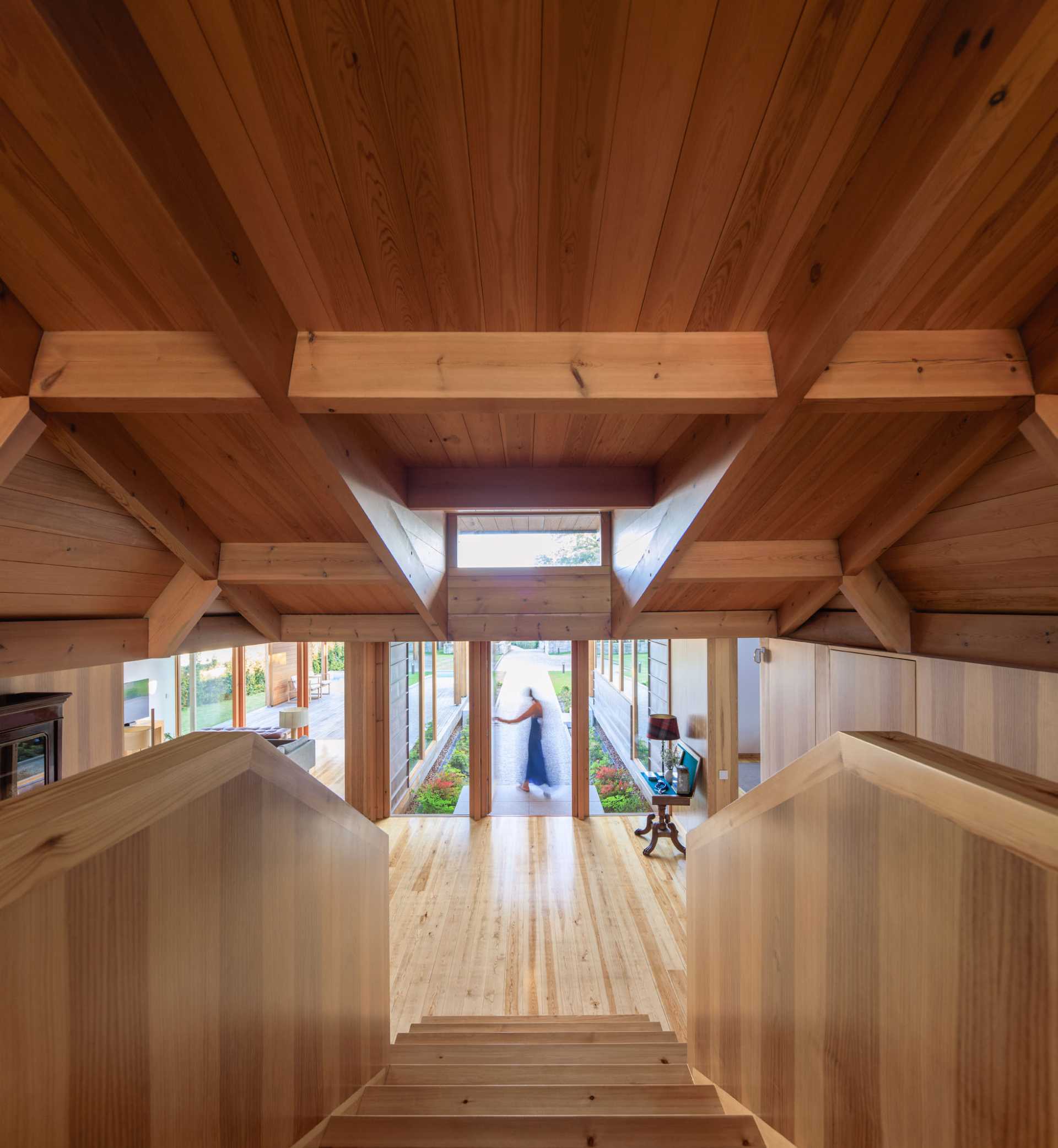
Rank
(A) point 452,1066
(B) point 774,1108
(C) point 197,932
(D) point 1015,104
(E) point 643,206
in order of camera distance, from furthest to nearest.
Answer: (A) point 452,1066 < (E) point 643,206 < (B) point 774,1108 < (D) point 1015,104 < (C) point 197,932

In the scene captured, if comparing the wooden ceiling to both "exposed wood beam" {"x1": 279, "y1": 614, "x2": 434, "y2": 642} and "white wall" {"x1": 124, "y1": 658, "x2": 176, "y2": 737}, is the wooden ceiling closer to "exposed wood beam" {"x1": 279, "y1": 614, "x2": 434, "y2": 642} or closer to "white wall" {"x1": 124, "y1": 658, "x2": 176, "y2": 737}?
"exposed wood beam" {"x1": 279, "y1": 614, "x2": 434, "y2": 642}

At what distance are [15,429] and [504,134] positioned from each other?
1720 millimetres

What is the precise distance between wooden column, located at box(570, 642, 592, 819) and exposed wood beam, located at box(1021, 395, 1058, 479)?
152 inches

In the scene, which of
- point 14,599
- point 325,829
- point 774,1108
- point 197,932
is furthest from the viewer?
point 14,599

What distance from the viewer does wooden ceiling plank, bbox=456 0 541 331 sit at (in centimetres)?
96

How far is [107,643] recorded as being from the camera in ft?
9.81

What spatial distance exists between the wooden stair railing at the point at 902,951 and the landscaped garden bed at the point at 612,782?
418 cm

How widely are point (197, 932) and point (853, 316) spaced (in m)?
1.80

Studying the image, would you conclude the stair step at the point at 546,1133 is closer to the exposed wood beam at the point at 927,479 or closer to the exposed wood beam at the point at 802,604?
the exposed wood beam at the point at 927,479

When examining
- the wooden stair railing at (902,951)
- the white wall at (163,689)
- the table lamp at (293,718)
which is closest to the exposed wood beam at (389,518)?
the wooden stair railing at (902,951)

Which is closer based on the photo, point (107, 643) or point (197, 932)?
point (197, 932)

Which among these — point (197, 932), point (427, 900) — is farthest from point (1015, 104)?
point (427, 900)

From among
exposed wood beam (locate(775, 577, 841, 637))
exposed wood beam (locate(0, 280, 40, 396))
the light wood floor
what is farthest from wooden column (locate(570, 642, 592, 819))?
exposed wood beam (locate(0, 280, 40, 396))

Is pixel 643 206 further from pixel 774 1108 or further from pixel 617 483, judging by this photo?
pixel 774 1108
